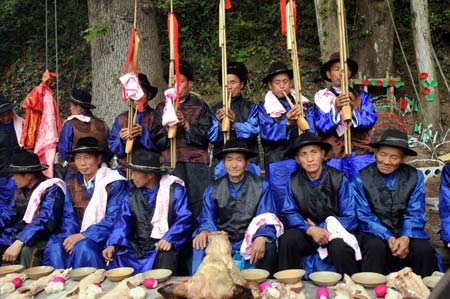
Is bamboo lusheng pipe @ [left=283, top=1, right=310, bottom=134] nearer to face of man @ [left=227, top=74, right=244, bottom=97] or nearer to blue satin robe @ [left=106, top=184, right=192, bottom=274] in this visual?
face of man @ [left=227, top=74, right=244, bottom=97]

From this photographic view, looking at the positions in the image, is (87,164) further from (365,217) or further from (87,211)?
(365,217)

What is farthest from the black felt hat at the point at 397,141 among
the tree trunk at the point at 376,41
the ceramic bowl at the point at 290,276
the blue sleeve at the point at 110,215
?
the tree trunk at the point at 376,41

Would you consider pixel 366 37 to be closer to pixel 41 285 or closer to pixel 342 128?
pixel 342 128

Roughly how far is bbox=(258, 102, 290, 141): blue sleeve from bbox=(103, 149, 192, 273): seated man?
114 centimetres

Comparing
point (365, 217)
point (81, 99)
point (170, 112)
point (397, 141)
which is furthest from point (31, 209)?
point (397, 141)

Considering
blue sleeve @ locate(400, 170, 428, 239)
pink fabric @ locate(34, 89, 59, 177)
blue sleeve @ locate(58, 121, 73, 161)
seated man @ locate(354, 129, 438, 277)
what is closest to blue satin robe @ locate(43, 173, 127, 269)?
blue sleeve @ locate(58, 121, 73, 161)

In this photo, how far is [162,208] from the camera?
447cm

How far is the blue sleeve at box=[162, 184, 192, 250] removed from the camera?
4.30 meters

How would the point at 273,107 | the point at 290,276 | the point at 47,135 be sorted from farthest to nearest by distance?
the point at 47,135 → the point at 273,107 → the point at 290,276

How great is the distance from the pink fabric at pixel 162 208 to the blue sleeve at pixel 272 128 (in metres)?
1.13

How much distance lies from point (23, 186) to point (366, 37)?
27.0 ft

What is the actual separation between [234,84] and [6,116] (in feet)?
10.6

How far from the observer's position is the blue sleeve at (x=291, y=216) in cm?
421

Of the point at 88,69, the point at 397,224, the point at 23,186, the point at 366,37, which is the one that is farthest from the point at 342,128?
the point at 88,69
